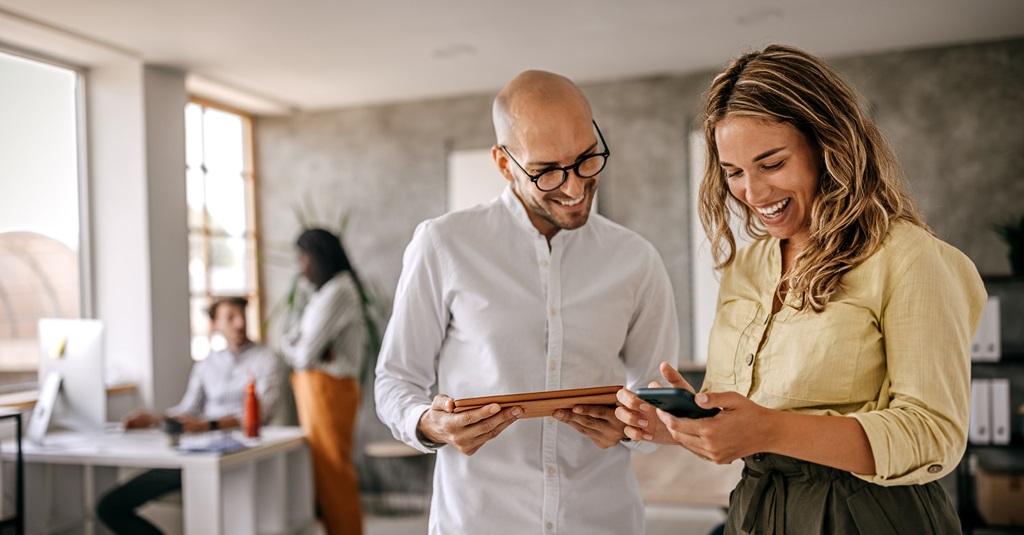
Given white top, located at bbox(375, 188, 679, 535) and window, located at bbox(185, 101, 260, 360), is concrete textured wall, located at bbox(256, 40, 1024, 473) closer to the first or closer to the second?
window, located at bbox(185, 101, 260, 360)

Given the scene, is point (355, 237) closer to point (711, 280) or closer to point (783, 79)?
point (711, 280)

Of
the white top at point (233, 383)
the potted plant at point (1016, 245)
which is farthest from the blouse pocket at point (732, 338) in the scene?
the potted plant at point (1016, 245)

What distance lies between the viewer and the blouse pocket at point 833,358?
4.05 feet

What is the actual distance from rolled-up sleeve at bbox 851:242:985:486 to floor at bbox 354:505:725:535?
437 centimetres

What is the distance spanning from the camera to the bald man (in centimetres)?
177

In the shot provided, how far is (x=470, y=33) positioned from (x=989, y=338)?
3.33 m

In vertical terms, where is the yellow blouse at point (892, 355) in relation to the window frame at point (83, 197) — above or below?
below

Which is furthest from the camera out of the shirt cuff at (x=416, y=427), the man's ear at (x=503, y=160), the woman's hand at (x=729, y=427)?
the man's ear at (x=503, y=160)

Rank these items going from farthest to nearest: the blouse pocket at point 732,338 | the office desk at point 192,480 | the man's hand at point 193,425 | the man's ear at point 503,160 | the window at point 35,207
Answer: the window at point 35,207, the man's hand at point 193,425, the office desk at point 192,480, the man's ear at point 503,160, the blouse pocket at point 732,338

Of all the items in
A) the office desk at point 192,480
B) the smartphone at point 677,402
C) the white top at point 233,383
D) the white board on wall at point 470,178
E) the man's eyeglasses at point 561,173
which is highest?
the white board on wall at point 470,178

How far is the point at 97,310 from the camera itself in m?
5.19

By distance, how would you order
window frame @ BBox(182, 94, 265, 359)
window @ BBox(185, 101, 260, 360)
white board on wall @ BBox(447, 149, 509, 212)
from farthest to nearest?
window frame @ BBox(182, 94, 265, 359), white board on wall @ BBox(447, 149, 509, 212), window @ BBox(185, 101, 260, 360)

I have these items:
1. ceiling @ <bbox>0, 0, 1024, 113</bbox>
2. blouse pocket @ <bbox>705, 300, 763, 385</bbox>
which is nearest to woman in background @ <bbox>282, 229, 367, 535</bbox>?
ceiling @ <bbox>0, 0, 1024, 113</bbox>

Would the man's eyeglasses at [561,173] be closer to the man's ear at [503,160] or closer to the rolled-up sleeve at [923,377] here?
the man's ear at [503,160]
